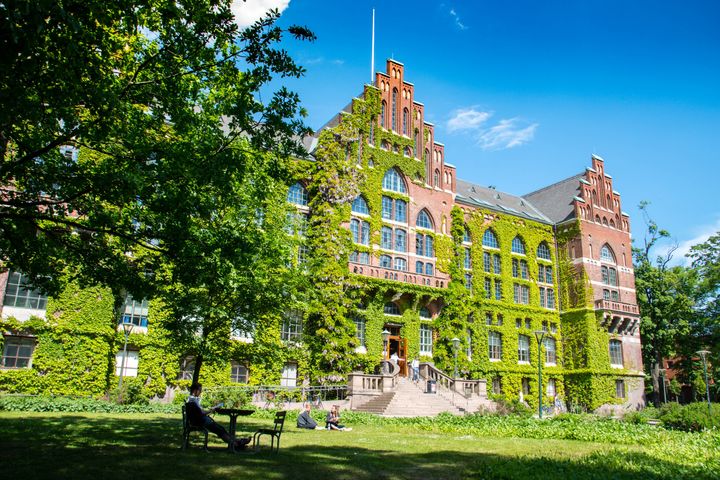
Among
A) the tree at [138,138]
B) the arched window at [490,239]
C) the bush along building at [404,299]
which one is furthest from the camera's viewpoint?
the arched window at [490,239]

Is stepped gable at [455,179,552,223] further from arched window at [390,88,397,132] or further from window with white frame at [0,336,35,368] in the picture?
window with white frame at [0,336,35,368]

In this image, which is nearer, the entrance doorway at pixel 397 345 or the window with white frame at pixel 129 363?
the window with white frame at pixel 129 363

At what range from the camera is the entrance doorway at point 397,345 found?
36094 millimetres

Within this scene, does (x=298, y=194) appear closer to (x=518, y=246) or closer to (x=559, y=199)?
(x=518, y=246)

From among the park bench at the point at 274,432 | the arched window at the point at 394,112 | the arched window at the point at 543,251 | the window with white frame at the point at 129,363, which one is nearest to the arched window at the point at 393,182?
the arched window at the point at 394,112

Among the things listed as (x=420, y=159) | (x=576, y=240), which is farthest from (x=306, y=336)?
(x=576, y=240)

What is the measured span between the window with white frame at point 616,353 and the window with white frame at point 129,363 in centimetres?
3674

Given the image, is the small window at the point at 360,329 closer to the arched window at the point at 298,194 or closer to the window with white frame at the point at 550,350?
the arched window at the point at 298,194

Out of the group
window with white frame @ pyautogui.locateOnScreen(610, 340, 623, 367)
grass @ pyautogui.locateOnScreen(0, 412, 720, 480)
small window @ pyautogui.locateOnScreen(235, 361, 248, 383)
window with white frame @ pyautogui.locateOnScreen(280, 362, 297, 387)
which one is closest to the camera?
grass @ pyautogui.locateOnScreen(0, 412, 720, 480)

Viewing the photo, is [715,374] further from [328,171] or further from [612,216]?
[328,171]

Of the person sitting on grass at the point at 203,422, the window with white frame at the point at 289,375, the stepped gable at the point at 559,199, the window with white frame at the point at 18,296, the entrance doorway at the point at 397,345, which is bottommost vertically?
the person sitting on grass at the point at 203,422

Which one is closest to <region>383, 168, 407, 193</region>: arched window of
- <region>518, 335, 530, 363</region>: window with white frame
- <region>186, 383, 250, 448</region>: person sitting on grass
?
<region>518, 335, 530, 363</region>: window with white frame

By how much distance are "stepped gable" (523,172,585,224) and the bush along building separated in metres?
0.20

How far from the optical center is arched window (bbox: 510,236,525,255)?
46.0 meters
